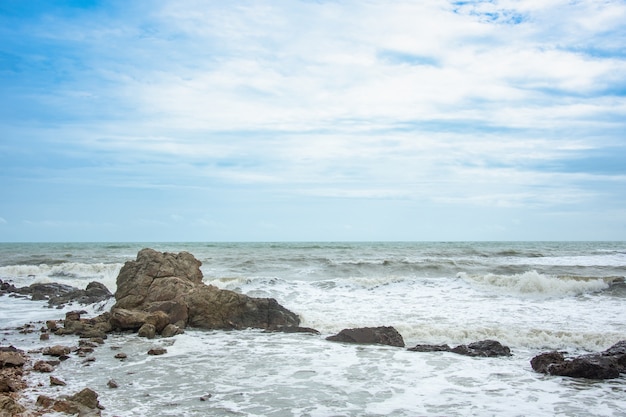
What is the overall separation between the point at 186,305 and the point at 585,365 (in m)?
9.93

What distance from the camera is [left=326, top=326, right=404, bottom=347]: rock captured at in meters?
11.6

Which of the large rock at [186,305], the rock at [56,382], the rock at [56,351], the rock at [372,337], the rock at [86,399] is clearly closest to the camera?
the rock at [86,399]

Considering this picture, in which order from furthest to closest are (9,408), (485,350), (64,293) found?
1. (64,293)
2. (485,350)
3. (9,408)

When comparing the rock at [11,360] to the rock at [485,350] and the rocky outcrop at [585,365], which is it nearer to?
the rock at [485,350]

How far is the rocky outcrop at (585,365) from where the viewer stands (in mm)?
8758

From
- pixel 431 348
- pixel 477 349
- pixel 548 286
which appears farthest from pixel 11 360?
pixel 548 286

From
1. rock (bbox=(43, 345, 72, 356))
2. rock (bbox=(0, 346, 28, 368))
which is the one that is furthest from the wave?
rock (bbox=(0, 346, 28, 368))

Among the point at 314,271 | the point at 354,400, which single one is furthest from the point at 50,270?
the point at 354,400

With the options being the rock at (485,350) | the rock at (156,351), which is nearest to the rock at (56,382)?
the rock at (156,351)

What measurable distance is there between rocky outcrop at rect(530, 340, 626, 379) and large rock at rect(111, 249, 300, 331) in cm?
677

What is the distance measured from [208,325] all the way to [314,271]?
53.9ft

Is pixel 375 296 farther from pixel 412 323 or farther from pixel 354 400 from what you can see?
pixel 354 400

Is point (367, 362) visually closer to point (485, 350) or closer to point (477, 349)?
point (477, 349)

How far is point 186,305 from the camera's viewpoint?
13.7 metres
